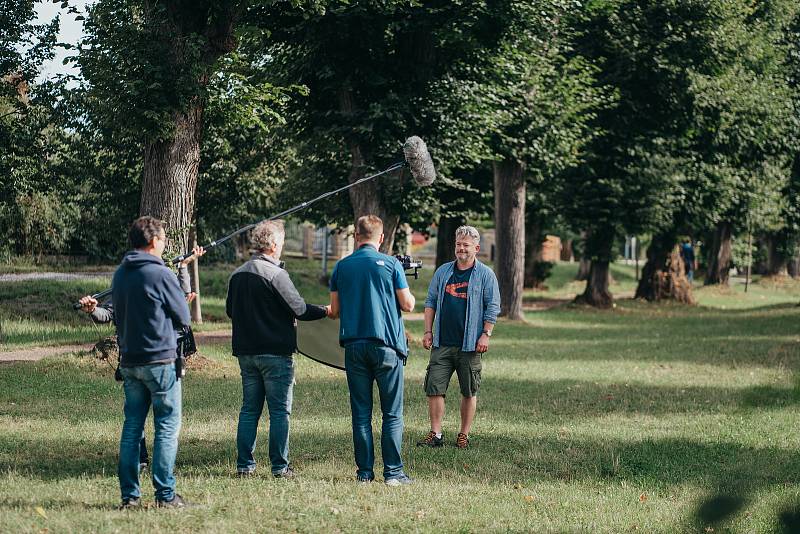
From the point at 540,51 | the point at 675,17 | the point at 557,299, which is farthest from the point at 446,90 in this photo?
the point at 557,299

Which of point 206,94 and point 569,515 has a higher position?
point 206,94

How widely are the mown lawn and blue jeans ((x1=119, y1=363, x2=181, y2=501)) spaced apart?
0.22 m

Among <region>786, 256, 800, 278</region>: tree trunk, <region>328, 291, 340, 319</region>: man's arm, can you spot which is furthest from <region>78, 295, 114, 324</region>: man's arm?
<region>786, 256, 800, 278</region>: tree trunk

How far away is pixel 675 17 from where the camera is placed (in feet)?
99.4

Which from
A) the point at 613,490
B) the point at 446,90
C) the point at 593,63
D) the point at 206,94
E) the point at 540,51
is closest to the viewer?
the point at 613,490


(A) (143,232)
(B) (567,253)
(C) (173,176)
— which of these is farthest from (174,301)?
(B) (567,253)

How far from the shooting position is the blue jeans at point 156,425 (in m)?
6.57

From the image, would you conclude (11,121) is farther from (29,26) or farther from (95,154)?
(95,154)

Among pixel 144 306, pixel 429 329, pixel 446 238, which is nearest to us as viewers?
pixel 144 306

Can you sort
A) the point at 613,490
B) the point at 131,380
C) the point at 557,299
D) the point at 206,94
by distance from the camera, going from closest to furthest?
the point at 131,380, the point at 613,490, the point at 206,94, the point at 557,299

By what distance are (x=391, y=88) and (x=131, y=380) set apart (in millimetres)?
14551

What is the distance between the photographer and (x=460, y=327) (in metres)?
9.52

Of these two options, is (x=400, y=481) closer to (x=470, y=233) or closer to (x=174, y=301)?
(x=174, y=301)

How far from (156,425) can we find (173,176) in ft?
28.4
